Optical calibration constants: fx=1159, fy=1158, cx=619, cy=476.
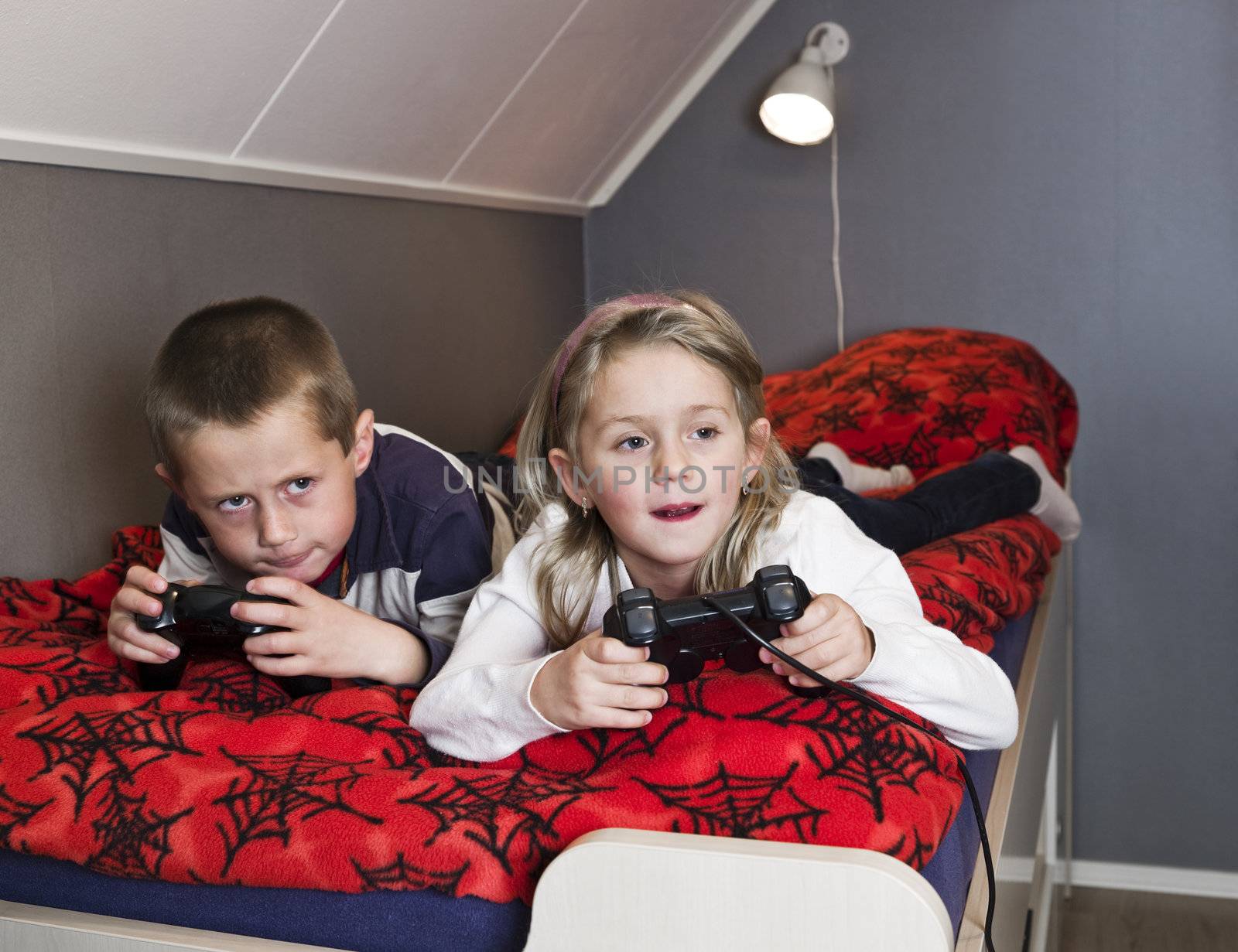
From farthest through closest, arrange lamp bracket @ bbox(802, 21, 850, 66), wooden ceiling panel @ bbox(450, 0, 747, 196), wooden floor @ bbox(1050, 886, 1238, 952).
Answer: lamp bracket @ bbox(802, 21, 850, 66) < wooden floor @ bbox(1050, 886, 1238, 952) < wooden ceiling panel @ bbox(450, 0, 747, 196)

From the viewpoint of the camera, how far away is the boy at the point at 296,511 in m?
0.99

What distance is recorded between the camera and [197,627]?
0.98m

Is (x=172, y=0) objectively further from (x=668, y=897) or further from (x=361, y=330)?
(x=668, y=897)

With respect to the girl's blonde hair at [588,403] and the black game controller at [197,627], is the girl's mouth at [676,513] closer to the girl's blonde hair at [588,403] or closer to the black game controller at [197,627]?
the girl's blonde hair at [588,403]

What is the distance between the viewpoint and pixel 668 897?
23.3 inches

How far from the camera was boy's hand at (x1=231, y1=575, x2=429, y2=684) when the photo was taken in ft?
3.12

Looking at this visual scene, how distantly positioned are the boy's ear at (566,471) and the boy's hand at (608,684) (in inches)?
10.8

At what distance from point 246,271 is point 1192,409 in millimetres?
1797

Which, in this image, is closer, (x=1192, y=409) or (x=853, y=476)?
(x=853, y=476)

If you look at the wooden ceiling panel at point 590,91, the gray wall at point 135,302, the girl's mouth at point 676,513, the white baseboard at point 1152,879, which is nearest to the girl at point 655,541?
the girl's mouth at point 676,513

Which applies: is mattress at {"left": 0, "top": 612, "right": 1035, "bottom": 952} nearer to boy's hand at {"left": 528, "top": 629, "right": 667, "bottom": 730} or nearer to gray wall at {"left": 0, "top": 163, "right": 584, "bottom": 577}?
boy's hand at {"left": 528, "top": 629, "right": 667, "bottom": 730}

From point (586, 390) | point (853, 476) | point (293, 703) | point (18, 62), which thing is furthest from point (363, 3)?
point (853, 476)

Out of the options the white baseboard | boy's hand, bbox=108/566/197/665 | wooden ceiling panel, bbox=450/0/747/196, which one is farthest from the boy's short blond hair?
the white baseboard

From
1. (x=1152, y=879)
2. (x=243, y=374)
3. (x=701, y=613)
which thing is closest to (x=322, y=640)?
(x=243, y=374)
